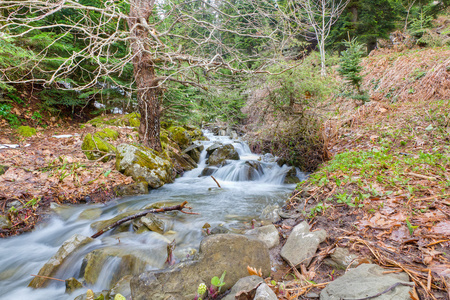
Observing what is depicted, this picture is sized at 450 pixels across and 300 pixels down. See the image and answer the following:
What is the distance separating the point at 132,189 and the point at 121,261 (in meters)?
2.61

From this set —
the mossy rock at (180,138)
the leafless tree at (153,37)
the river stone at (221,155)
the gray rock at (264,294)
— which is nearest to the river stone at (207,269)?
the gray rock at (264,294)

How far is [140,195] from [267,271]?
3.97m

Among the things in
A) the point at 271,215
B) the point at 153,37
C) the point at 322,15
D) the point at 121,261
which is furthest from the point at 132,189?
the point at 322,15

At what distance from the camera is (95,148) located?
5.93 m

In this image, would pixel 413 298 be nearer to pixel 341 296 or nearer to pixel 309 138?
pixel 341 296

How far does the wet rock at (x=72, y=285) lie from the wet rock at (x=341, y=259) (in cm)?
291

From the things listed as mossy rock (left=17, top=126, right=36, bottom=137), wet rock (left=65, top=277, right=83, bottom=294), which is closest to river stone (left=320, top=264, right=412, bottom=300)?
wet rock (left=65, top=277, right=83, bottom=294)

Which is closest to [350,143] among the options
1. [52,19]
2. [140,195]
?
[140,195]

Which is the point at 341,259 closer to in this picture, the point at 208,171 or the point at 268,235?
the point at 268,235

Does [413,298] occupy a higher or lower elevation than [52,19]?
lower

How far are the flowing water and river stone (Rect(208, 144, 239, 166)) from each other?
2220 millimetres

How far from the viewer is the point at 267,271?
7.39 ft

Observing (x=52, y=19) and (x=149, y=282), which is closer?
(x=149, y=282)

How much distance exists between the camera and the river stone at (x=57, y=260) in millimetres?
2745
